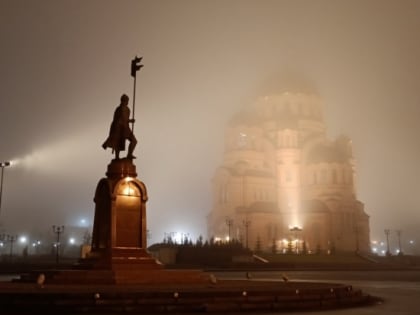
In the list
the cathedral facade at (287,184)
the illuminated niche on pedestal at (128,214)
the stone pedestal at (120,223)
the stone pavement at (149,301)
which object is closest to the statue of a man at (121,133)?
the stone pedestal at (120,223)

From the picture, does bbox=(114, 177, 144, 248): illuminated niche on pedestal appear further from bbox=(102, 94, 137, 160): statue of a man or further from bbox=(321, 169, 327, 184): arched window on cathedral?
bbox=(321, 169, 327, 184): arched window on cathedral

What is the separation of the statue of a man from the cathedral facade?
5679cm

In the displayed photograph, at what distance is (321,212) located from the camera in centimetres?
7925

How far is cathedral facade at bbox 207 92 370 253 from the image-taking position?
78613 millimetres

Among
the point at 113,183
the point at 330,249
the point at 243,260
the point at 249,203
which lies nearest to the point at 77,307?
the point at 113,183

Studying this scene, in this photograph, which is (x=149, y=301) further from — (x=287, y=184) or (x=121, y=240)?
(x=287, y=184)

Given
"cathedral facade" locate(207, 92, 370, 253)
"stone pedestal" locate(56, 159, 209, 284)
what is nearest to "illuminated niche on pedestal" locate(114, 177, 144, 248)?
"stone pedestal" locate(56, 159, 209, 284)

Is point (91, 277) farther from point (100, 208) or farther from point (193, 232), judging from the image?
point (193, 232)

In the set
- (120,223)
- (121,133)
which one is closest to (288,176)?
(121,133)

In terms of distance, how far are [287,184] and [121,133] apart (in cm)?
6813

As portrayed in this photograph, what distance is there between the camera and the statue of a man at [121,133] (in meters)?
18.9

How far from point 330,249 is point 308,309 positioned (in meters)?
60.3

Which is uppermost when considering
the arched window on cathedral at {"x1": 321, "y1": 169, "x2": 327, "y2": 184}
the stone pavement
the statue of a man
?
the arched window on cathedral at {"x1": 321, "y1": 169, "x2": 327, "y2": 184}

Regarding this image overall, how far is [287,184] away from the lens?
279 feet
